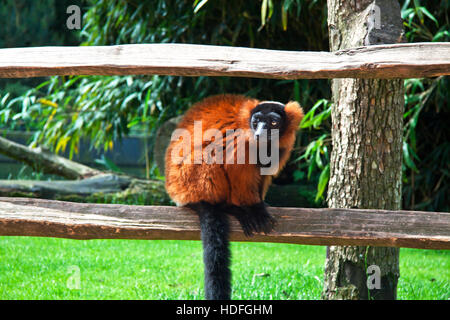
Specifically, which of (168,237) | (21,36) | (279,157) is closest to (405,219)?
(279,157)

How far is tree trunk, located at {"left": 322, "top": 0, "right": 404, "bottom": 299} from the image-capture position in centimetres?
200

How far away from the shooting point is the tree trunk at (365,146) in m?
2.00

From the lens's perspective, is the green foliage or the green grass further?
the green foliage

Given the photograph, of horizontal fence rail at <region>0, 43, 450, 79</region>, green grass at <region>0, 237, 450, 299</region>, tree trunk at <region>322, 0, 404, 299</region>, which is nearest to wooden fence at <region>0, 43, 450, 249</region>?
horizontal fence rail at <region>0, 43, 450, 79</region>

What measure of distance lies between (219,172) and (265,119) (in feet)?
0.92

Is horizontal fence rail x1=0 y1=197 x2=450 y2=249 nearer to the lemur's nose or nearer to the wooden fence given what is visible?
the wooden fence

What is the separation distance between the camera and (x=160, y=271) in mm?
3037

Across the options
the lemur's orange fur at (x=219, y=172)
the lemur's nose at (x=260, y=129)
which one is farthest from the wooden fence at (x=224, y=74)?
the lemur's nose at (x=260, y=129)

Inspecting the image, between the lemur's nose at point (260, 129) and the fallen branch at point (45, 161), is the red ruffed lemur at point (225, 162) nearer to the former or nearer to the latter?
the lemur's nose at point (260, 129)

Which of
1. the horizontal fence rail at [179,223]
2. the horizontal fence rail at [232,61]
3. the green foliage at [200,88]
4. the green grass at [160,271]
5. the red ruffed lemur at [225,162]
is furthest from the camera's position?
the green foliage at [200,88]

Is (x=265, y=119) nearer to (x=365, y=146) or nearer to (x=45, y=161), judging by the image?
(x=365, y=146)

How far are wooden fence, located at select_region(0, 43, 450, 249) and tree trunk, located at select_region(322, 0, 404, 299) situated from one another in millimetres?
432

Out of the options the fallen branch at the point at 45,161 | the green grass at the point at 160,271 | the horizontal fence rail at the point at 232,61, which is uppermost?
the horizontal fence rail at the point at 232,61

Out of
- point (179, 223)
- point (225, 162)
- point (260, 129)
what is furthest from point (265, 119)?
point (179, 223)
